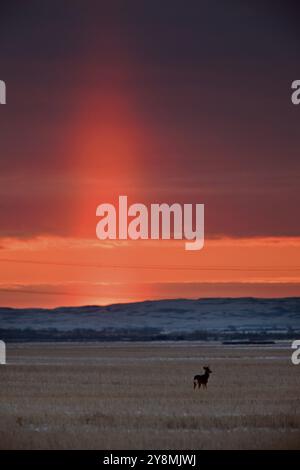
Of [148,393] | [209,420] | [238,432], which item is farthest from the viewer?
[148,393]

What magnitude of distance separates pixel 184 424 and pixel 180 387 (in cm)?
1339

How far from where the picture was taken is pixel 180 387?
38969 mm

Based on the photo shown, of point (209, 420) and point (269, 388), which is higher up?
point (269, 388)

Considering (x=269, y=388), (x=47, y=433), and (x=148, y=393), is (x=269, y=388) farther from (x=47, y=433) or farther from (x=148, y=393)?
(x=47, y=433)

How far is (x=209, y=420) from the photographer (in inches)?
1030

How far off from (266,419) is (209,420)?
131cm

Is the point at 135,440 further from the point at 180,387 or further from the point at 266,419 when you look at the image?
the point at 180,387

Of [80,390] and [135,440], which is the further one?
[80,390]
